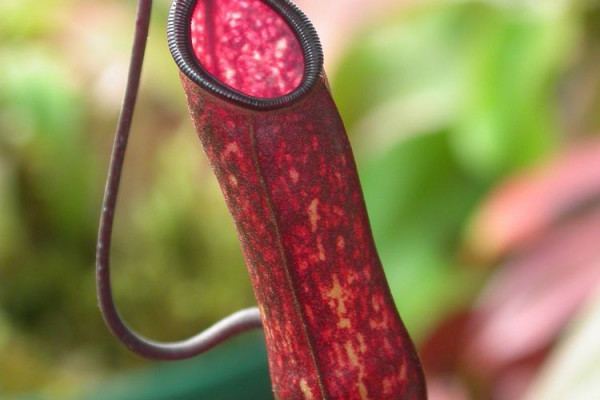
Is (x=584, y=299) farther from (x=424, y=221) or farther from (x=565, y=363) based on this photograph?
(x=424, y=221)

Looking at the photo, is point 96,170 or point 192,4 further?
point 96,170

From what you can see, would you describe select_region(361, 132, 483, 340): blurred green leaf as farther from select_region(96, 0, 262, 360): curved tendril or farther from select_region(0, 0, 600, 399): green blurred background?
select_region(96, 0, 262, 360): curved tendril

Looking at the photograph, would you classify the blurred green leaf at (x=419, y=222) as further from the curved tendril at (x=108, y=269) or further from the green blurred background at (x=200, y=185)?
the curved tendril at (x=108, y=269)

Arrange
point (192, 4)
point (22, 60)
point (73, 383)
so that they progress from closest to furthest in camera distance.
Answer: point (192, 4) < point (73, 383) < point (22, 60)

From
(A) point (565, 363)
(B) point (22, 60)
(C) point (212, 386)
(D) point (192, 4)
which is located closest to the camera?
(D) point (192, 4)

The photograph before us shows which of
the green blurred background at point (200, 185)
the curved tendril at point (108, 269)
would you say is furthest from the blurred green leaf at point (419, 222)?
the curved tendril at point (108, 269)

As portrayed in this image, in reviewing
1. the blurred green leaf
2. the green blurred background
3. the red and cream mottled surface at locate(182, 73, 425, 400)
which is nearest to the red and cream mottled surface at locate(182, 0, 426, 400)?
the red and cream mottled surface at locate(182, 73, 425, 400)

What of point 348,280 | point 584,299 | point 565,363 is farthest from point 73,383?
point 348,280
